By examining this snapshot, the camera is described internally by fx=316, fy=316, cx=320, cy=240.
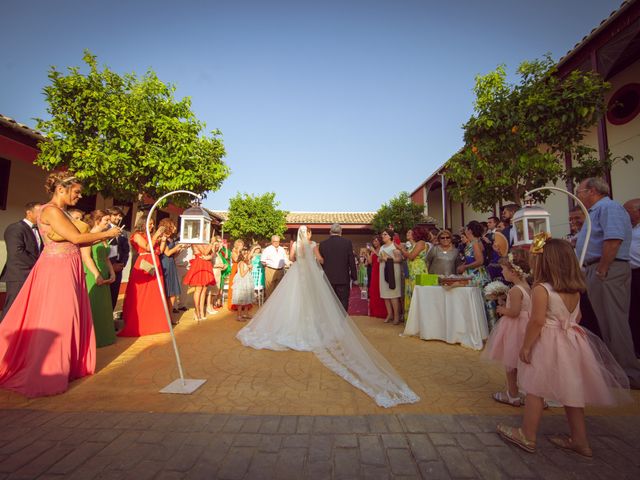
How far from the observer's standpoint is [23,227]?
4031 millimetres

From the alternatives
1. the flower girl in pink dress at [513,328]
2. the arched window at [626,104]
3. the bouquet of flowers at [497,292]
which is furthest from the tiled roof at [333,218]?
the flower girl in pink dress at [513,328]

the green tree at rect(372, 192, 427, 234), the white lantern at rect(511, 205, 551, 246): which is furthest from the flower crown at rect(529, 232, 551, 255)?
the green tree at rect(372, 192, 427, 234)

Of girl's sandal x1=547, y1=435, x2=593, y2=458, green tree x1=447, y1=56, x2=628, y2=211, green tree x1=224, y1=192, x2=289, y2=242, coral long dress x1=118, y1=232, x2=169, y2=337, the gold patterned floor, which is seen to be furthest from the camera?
green tree x1=224, y1=192, x2=289, y2=242

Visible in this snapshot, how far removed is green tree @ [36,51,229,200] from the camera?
24.7 feet

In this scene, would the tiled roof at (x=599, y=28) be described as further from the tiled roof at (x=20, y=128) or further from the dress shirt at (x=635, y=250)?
the tiled roof at (x=20, y=128)

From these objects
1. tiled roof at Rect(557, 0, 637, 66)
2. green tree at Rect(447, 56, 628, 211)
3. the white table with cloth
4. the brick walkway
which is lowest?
the brick walkway

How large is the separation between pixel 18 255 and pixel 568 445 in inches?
226

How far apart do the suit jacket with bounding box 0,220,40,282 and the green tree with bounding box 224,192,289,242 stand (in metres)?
18.6

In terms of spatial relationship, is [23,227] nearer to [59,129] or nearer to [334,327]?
[334,327]

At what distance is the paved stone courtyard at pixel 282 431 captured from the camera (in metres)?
1.82

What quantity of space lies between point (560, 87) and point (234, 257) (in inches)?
292

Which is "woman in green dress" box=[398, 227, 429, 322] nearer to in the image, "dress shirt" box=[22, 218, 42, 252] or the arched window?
"dress shirt" box=[22, 218, 42, 252]

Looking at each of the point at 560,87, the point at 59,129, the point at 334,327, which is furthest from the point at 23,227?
the point at 560,87

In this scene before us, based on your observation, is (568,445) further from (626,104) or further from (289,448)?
(626,104)
